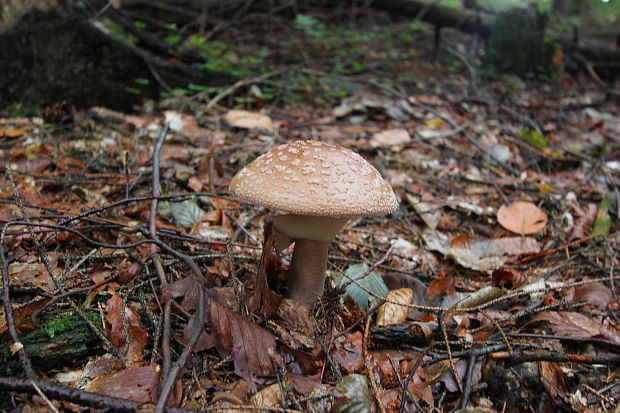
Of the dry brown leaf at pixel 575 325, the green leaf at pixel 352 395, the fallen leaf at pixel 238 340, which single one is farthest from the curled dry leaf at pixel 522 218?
the fallen leaf at pixel 238 340

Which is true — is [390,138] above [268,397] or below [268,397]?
above

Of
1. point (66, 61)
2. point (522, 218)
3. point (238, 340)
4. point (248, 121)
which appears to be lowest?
point (522, 218)

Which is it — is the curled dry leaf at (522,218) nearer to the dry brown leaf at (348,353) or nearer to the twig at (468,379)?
the twig at (468,379)

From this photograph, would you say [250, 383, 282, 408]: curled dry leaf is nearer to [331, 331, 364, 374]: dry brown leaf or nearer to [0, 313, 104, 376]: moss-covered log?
[331, 331, 364, 374]: dry brown leaf

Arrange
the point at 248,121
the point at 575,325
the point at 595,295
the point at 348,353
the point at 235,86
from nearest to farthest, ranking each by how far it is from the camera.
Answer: the point at 348,353
the point at 575,325
the point at 595,295
the point at 248,121
the point at 235,86

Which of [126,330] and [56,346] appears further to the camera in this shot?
[126,330]

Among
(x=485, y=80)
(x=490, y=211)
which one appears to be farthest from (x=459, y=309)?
(x=485, y=80)

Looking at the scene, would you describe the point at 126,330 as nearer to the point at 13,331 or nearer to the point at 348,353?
the point at 13,331

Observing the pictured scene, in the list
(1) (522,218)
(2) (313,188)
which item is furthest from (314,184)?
(1) (522,218)
